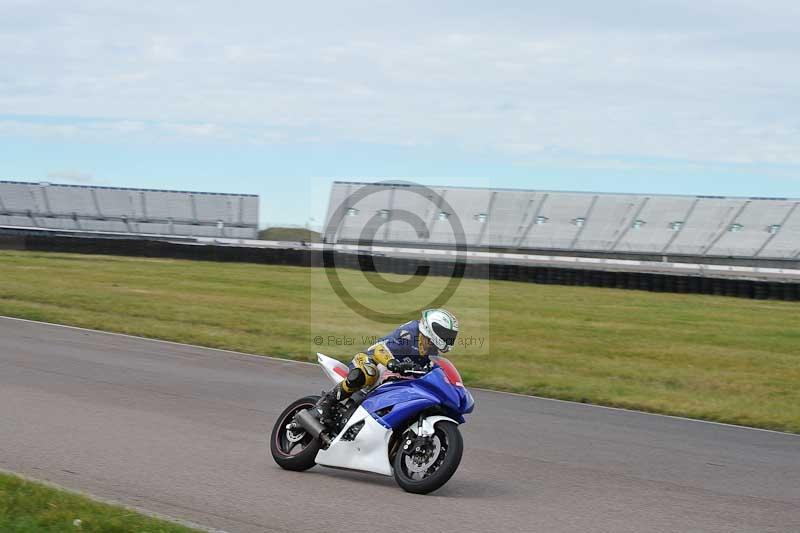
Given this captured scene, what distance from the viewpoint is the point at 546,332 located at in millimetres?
19453

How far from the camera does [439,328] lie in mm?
7109

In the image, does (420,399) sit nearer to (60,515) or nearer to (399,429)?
(399,429)

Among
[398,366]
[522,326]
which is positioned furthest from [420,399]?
[522,326]

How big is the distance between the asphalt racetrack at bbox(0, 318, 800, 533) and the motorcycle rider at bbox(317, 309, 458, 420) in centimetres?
75

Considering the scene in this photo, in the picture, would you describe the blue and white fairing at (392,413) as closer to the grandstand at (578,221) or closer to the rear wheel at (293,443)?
the rear wheel at (293,443)

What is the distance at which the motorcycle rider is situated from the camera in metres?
7.13

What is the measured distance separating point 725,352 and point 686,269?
73.6 feet

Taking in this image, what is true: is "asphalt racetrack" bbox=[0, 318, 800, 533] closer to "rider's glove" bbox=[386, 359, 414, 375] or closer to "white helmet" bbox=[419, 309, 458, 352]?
"rider's glove" bbox=[386, 359, 414, 375]

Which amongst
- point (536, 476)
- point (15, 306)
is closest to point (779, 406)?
point (536, 476)

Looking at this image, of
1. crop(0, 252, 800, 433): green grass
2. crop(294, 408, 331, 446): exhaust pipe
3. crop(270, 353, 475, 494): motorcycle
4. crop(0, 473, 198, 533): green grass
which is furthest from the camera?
crop(0, 252, 800, 433): green grass

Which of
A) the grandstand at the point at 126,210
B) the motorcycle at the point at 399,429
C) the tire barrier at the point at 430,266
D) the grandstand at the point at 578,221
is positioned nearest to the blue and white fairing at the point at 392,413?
the motorcycle at the point at 399,429

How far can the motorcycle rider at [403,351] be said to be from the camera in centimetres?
713

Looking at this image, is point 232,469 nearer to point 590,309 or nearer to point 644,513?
point 644,513

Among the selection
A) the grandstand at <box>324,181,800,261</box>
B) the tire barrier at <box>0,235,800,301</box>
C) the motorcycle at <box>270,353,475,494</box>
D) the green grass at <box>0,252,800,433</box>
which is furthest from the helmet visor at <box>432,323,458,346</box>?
the grandstand at <box>324,181,800,261</box>
